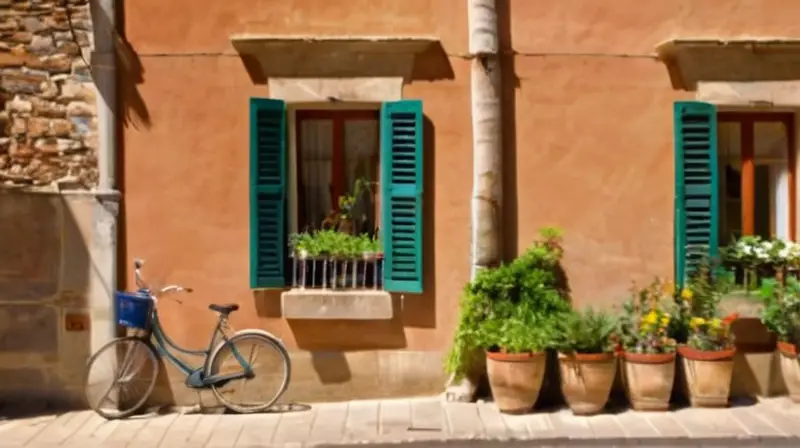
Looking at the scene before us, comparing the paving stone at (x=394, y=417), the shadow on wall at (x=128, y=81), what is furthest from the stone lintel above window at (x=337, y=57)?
the paving stone at (x=394, y=417)

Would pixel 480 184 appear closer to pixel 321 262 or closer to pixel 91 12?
pixel 321 262

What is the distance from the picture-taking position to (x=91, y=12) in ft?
23.6

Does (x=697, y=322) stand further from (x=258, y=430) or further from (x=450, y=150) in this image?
(x=258, y=430)

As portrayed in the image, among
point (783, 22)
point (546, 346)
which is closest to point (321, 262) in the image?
point (546, 346)

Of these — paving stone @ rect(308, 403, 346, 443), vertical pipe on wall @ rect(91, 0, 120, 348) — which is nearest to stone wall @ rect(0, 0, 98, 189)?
vertical pipe on wall @ rect(91, 0, 120, 348)

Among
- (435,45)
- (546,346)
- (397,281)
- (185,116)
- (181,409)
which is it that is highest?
(435,45)

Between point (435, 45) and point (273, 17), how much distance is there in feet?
4.78

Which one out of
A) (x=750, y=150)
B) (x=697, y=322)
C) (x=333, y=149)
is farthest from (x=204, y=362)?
(x=750, y=150)

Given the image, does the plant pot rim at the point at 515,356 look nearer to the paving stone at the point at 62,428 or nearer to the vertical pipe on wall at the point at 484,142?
the vertical pipe on wall at the point at 484,142

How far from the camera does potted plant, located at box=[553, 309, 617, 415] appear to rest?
6820 mm

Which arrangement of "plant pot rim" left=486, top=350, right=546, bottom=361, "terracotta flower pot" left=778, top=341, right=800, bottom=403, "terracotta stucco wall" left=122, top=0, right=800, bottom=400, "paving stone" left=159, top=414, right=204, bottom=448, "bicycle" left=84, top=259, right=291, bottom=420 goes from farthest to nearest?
"terracotta stucco wall" left=122, top=0, right=800, bottom=400 < "terracotta flower pot" left=778, top=341, right=800, bottom=403 < "bicycle" left=84, top=259, right=291, bottom=420 < "plant pot rim" left=486, top=350, right=546, bottom=361 < "paving stone" left=159, top=414, right=204, bottom=448

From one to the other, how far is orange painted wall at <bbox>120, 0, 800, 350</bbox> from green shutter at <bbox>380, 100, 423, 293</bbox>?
0.18 meters

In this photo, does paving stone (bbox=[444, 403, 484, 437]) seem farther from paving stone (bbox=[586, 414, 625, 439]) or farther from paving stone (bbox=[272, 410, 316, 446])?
paving stone (bbox=[586, 414, 625, 439])

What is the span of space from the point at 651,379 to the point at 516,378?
3.68 feet
